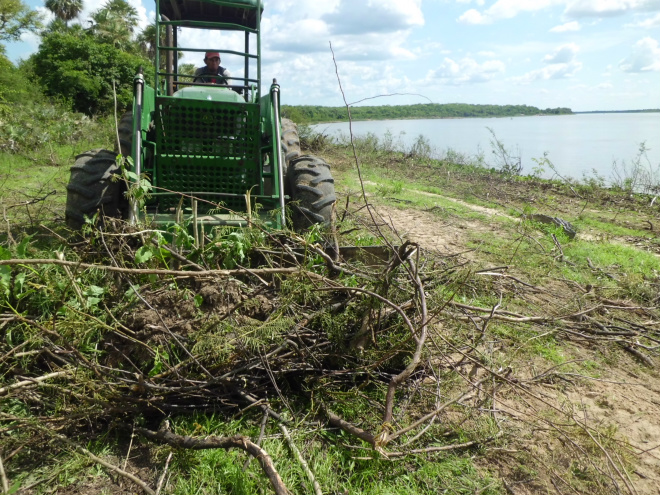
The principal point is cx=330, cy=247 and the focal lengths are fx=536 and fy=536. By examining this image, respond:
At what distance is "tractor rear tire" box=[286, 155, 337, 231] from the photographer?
461 centimetres

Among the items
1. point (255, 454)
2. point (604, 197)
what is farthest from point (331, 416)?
point (604, 197)

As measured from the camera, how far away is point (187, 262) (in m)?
3.04

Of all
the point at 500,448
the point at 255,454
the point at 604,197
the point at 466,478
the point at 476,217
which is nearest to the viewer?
the point at 255,454

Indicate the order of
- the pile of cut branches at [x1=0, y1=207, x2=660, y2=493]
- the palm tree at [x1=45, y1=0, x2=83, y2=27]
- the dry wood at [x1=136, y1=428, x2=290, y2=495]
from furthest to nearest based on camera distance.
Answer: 1. the palm tree at [x1=45, y1=0, x2=83, y2=27]
2. the pile of cut branches at [x1=0, y1=207, x2=660, y2=493]
3. the dry wood at [x1=136, y1=428, x2=290, y2=495]

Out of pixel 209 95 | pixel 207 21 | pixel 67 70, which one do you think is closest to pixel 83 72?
pixel 67 70

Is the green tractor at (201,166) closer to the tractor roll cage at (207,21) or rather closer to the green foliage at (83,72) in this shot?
the tractor roll cage at (207,21)

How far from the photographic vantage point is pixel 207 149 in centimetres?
484

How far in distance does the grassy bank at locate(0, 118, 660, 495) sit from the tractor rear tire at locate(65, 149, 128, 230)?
56cm

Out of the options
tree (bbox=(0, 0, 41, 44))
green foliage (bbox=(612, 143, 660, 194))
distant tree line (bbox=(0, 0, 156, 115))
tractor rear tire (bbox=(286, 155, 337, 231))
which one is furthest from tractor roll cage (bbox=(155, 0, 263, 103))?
tree (bbox=(0, 0, 41, 44))

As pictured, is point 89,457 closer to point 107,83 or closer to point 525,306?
point 525,306

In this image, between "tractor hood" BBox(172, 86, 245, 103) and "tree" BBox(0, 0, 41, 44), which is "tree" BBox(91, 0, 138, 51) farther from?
"tractor hood" BBox(172, 86, 245, 103)

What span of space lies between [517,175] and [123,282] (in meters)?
12.7

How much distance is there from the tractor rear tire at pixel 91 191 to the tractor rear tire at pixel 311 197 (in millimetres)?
1484

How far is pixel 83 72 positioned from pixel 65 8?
24982 mm
